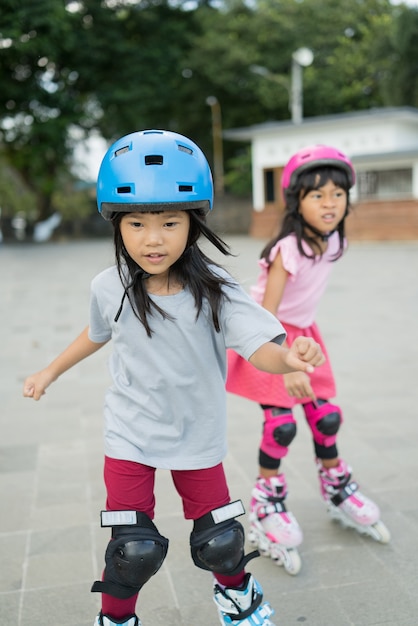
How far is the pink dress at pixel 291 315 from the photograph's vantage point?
2.73 metres

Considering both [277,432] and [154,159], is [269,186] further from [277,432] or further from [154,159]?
[154,159]

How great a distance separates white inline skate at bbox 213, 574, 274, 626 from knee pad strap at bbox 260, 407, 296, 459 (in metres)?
0.73

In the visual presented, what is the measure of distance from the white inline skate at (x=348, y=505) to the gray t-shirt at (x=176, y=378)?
99cm

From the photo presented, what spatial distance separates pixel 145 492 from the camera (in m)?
2.01

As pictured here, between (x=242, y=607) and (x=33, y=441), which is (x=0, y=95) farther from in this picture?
(x=242, y=607)

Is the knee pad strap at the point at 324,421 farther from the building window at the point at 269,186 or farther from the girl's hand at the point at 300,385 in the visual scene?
the building window at the point at 269,186

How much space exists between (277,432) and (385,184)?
20.7 meters

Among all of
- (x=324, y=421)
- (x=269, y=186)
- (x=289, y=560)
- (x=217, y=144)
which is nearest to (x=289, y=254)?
(x=324, y=421)

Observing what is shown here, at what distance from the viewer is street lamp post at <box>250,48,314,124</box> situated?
21567mm

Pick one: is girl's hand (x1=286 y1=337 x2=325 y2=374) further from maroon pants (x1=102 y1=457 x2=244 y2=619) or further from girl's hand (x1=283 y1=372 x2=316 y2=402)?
maroon pants (x1=102 y1=457 x2=244 y2=619)

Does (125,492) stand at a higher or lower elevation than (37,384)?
lower

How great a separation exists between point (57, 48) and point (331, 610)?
23.1 meters

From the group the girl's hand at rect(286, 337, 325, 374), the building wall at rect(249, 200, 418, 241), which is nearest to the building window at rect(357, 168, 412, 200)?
the building wall at rect(249, 200, 418, 241)

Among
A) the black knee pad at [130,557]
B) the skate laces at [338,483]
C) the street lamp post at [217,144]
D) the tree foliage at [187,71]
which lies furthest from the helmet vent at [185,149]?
the street lamp post at [217,144]
